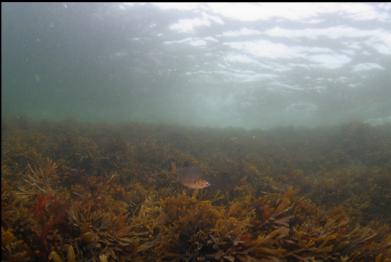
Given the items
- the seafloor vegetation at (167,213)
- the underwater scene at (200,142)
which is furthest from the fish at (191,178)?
the seafloor vegetation at (167,213)

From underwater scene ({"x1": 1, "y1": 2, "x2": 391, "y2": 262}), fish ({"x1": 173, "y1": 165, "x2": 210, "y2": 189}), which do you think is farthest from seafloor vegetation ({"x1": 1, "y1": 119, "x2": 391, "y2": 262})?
fish ({"x1": 173, "y1": 165, "x2": 210, "y2": 189})

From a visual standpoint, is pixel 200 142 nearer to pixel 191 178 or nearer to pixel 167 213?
pixel 191 178

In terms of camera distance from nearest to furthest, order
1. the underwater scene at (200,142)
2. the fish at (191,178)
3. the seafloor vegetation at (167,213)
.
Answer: the seafloor vegetation at (167,213), the underwater scene at (200,142), the fish at (191,178)

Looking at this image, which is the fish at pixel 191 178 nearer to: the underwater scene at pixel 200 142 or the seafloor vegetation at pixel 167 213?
the underwater scene at pixel 200 142

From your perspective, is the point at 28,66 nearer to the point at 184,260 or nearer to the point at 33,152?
the point at 33,152

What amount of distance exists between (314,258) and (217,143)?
12.6m

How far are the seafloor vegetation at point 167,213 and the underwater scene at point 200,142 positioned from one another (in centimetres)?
3

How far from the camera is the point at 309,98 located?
28938mm

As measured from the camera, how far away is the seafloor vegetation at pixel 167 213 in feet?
10.7

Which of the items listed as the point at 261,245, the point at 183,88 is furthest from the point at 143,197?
the point at 183,88

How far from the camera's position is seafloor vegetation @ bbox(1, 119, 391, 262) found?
3.27m

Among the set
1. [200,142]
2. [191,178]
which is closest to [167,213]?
[191,178]

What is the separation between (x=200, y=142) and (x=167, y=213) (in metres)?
11.6

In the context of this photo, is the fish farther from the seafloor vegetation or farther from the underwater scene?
the seafloor vegetation
